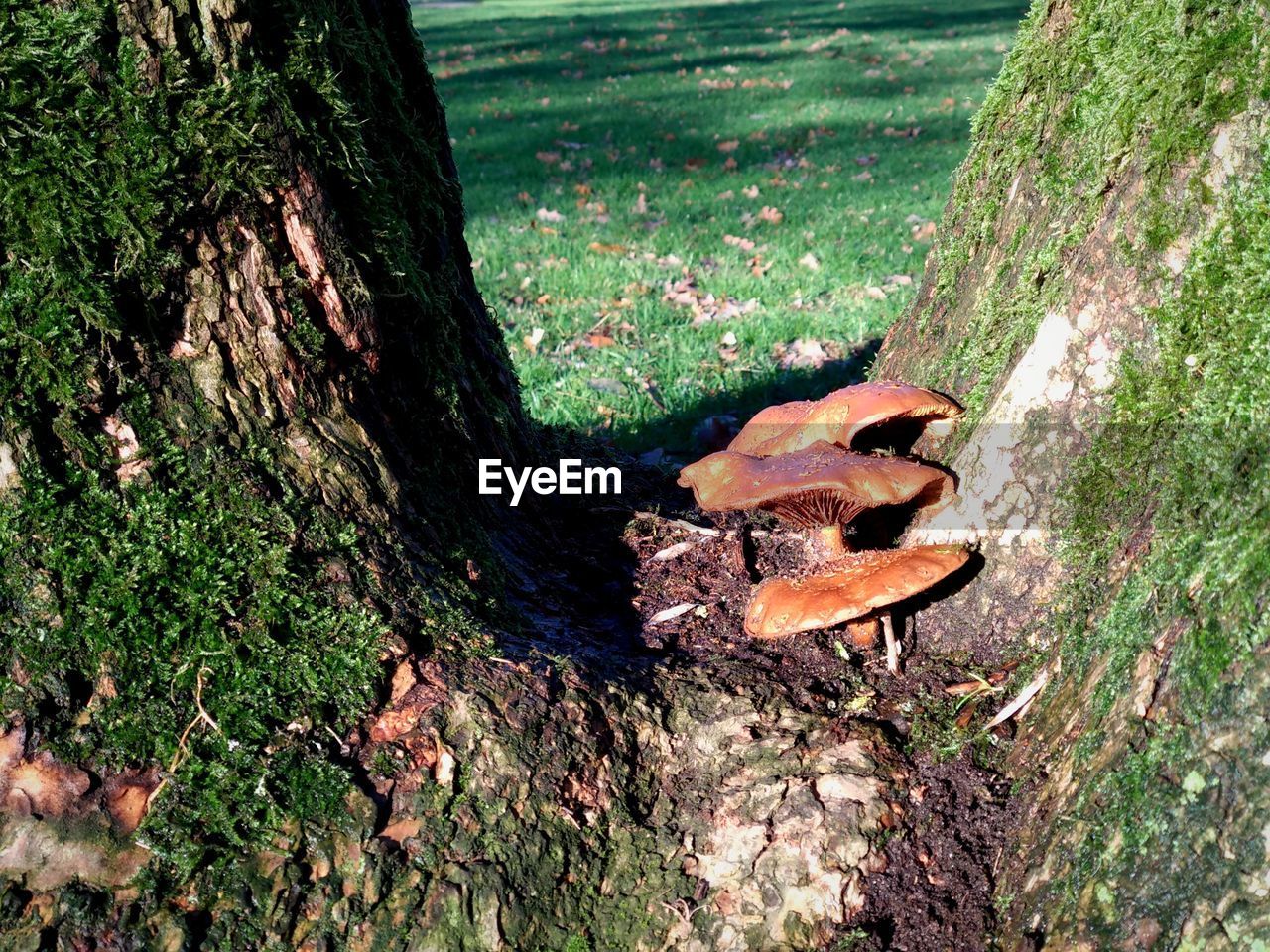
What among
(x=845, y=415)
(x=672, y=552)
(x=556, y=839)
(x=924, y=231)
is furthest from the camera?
(x=924, y=231)

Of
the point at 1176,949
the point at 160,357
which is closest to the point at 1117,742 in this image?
the point at 1176,949

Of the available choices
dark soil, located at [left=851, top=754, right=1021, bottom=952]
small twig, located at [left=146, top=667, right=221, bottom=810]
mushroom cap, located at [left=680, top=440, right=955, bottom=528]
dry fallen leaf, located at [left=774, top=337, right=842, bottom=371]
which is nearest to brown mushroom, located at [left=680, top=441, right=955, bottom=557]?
mushroom cap, located at [left=680, top=440, right=955, bottom=528]

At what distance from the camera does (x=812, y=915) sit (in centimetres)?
202

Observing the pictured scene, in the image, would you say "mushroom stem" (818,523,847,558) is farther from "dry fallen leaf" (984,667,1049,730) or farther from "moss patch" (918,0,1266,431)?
"dry fallen leaf" (984,667,1049,730)

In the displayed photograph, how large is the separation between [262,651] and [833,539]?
4.81ft

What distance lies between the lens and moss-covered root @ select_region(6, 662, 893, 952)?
73.8 inches

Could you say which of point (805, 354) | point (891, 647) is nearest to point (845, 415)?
point (891, 647)

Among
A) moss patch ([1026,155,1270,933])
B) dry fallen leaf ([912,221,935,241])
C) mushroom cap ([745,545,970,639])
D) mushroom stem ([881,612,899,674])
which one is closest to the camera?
moss patch ([1026,155,1270,933])

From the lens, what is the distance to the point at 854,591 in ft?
7.57

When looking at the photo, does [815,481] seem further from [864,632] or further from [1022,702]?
[1022,702]

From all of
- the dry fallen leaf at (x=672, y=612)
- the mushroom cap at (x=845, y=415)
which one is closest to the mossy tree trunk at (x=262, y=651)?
the dry fallen leaf at (x=672, y=612)

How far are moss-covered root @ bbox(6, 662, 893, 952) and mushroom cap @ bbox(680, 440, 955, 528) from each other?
0.51 metres

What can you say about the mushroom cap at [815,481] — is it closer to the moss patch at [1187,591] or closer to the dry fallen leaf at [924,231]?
the moss patch at [1187,591]

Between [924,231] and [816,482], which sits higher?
[816,482]
